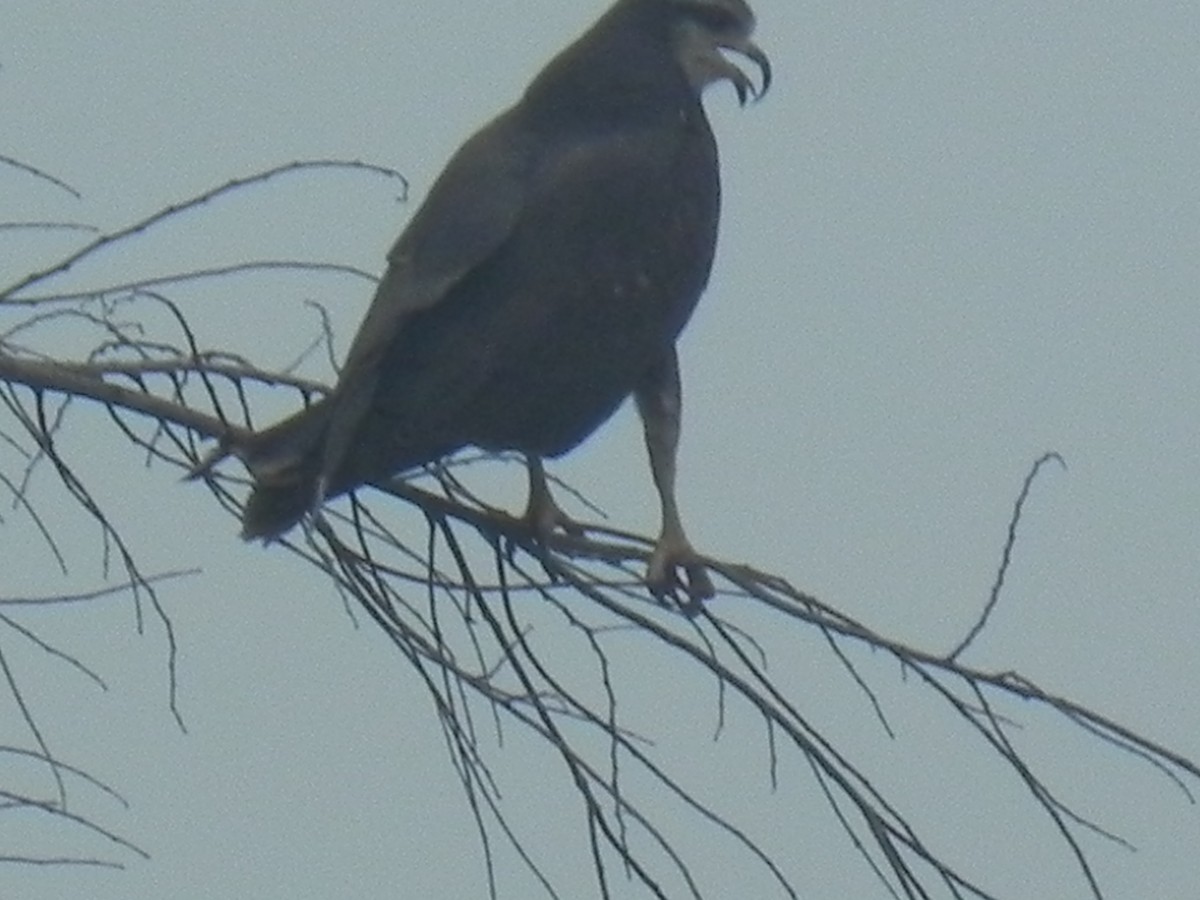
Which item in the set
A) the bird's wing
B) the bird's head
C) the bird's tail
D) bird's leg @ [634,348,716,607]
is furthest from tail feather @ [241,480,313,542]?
the bird's head

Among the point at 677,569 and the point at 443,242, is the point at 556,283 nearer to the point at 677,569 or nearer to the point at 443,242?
the point at 443,242

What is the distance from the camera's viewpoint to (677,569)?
367cm

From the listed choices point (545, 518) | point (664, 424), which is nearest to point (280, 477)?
point (545, 518)

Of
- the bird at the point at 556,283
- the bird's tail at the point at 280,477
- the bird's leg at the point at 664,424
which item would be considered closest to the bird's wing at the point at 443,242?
the bird at the point at 556,283

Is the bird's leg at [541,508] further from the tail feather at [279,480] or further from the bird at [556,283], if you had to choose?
the tail feather at [279,480]

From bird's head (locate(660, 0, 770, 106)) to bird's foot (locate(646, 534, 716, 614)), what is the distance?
72cm

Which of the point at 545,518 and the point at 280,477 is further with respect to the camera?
the point at 545,518

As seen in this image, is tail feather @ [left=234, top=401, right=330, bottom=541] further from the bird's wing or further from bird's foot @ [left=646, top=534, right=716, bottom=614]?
bird's foot @ [left=646, top=534, right=716, bottom=614]

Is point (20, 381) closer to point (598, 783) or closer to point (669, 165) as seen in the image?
point (598, 783)

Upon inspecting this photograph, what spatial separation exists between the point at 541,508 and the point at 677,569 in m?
0.24

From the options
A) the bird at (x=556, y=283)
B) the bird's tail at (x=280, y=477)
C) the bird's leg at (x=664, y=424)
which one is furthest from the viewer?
the bird's leg at (x=664, y=424)

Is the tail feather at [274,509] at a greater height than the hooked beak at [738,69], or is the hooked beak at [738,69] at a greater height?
the hooked beak at [738,69]

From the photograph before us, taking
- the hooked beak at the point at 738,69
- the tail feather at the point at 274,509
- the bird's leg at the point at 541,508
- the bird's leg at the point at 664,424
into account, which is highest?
the hooked beak at the point at 738,69

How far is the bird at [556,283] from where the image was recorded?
11.6ft
